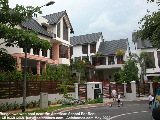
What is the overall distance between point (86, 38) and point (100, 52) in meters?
5.19

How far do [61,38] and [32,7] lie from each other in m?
18.5

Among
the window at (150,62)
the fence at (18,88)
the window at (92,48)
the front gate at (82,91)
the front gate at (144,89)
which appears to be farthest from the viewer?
the window at (92,48)

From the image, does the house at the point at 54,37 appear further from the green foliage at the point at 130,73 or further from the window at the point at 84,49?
the window at the point at 84,49

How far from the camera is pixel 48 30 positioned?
30.1 m

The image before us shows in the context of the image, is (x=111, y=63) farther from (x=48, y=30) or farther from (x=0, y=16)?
(x=0, y=16)

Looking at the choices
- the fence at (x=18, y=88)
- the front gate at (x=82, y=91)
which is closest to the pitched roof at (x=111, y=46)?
the front gate at (x=82, y=91)

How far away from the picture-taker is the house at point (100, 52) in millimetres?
45469

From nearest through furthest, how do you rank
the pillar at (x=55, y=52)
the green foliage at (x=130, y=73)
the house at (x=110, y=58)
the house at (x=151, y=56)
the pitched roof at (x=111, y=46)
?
the pillar at (x=55, y=52)
the green foliage at (x=130, y=73)
the house at (x=151, y=56)
the house at (x=110, y=58)
the pitched roof at (x=111, y=46)

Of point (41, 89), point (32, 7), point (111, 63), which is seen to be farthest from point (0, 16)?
point (111, 63)

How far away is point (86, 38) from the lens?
48062mm

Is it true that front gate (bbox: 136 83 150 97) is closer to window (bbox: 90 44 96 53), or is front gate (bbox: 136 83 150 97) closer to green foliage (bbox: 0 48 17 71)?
window (bbox: 90 44 96 53)

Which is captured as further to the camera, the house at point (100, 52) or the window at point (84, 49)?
the window at point (84, 49)

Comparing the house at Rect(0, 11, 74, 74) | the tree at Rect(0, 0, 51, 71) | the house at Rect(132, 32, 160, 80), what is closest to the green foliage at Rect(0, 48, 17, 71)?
the tree at Rect(0, 0, 51, 71)

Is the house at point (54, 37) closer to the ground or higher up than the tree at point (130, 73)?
higher up
